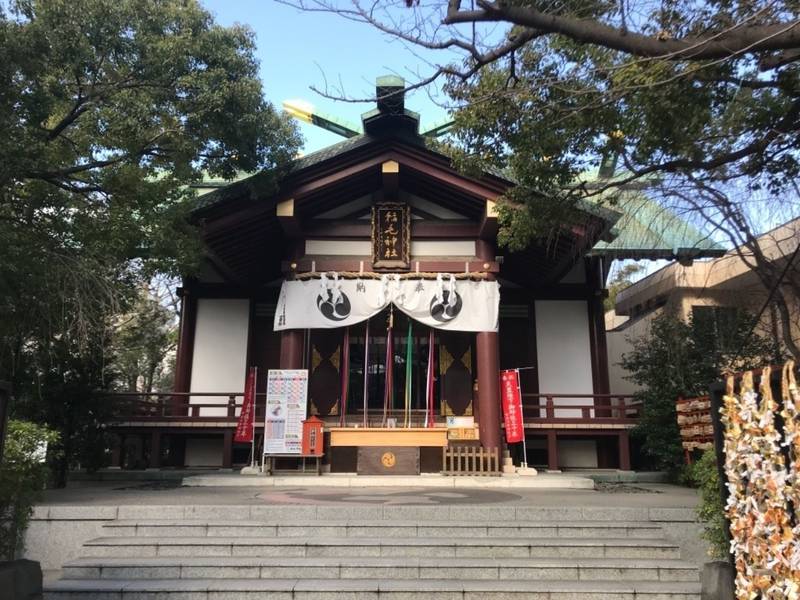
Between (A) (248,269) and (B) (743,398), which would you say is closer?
(B) (743,398)

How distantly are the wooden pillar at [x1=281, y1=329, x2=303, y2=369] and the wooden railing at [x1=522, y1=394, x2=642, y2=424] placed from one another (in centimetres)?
464

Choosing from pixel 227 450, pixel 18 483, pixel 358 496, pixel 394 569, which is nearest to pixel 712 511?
pixel 394 569

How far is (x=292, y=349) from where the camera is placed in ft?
37.9

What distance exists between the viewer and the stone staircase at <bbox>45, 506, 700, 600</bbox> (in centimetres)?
527

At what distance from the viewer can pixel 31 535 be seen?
6.51 meters

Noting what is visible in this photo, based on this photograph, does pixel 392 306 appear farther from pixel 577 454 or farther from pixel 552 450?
pixel 577 454

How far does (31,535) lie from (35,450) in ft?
2.91

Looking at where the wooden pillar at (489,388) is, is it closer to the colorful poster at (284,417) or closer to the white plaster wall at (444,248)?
the white plaster wall at (444,248)

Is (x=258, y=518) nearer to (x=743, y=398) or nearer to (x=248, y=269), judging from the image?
(x=743, y=398)

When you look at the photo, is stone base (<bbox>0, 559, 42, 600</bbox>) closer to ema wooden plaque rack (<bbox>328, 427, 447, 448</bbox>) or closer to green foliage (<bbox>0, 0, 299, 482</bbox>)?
green foliage (<bbox>0, 0, 299, 482</bbox>)

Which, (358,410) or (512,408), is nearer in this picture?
(512,408)

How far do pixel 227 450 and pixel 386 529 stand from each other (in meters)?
6.98

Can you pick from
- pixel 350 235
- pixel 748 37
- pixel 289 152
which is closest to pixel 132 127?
pixel 289 152

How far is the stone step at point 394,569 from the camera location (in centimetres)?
559
